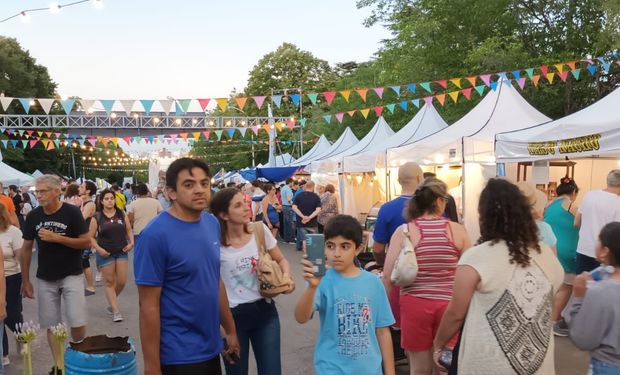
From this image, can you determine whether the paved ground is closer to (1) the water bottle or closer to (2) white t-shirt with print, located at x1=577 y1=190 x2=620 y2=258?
(2) white t-shirt with print, located at x1=577 y1=190 x2=620 y2=258

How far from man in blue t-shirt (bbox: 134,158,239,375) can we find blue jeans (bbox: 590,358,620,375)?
6.46 ft

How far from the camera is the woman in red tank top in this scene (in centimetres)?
392

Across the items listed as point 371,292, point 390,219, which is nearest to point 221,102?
point 390,219

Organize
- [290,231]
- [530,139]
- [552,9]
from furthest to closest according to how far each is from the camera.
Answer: [552,9] < [290,231] < [530,139]

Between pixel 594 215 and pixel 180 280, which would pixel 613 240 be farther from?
pixel 594 215

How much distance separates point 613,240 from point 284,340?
463cm

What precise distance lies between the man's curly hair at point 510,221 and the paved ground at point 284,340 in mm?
3188

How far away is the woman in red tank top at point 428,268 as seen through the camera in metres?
3.92

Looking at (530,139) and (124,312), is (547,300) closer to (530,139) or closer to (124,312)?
(530,139)

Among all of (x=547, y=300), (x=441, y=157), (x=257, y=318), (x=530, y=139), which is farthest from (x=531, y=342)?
(x=441, y=157)

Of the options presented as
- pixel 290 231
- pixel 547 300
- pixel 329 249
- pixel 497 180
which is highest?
pixel 497 180

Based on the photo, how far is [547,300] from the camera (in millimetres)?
2787

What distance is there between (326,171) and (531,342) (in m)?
17.6

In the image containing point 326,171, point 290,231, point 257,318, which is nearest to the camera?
point 257,318
